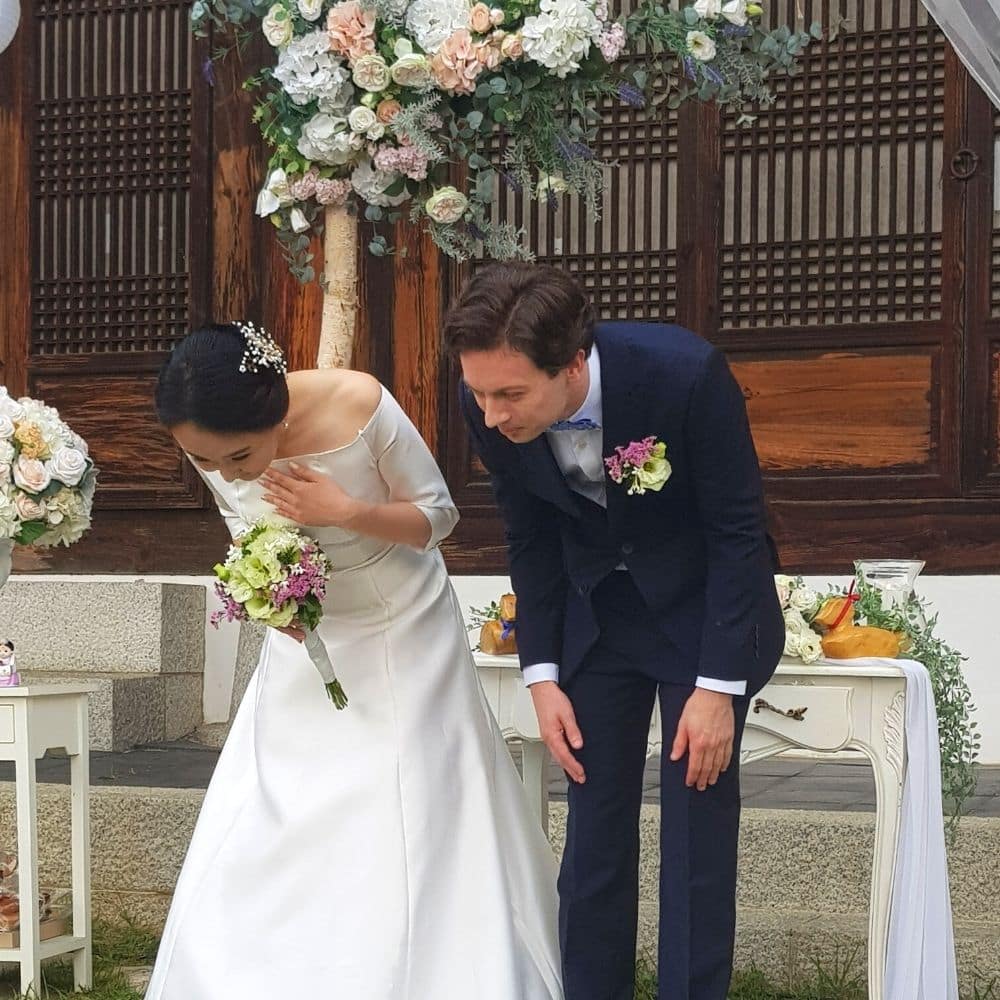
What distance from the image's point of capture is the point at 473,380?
2.64m

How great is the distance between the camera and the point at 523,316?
103 inches

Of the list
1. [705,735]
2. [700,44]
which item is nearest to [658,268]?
[700,44]

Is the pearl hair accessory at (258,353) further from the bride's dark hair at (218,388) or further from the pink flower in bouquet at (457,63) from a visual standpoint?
the pink flower in bouquet at (457,63)

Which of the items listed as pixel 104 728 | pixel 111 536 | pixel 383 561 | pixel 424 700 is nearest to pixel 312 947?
pixel 424 700

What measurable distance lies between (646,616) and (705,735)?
0.25 metres

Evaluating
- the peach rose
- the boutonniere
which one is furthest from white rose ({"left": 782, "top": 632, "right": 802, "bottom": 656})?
the peach rose

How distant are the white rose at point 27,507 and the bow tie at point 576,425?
1.35 m

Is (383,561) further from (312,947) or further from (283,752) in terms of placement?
(312,947)

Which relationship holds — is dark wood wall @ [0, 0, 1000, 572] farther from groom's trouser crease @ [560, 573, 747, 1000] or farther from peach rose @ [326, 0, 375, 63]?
groom's trouser crease @ [560, 573, 747, 1000]

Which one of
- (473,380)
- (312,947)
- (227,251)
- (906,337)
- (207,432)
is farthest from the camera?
(227,251)

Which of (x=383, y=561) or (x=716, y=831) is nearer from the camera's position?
(x=716, y=831)

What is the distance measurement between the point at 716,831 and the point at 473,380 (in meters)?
0.87

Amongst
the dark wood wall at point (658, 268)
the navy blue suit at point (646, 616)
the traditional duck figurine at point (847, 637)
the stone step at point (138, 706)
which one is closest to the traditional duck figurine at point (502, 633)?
the navy blue suit at point (646, 616)

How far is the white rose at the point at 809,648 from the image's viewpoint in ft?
11.1
